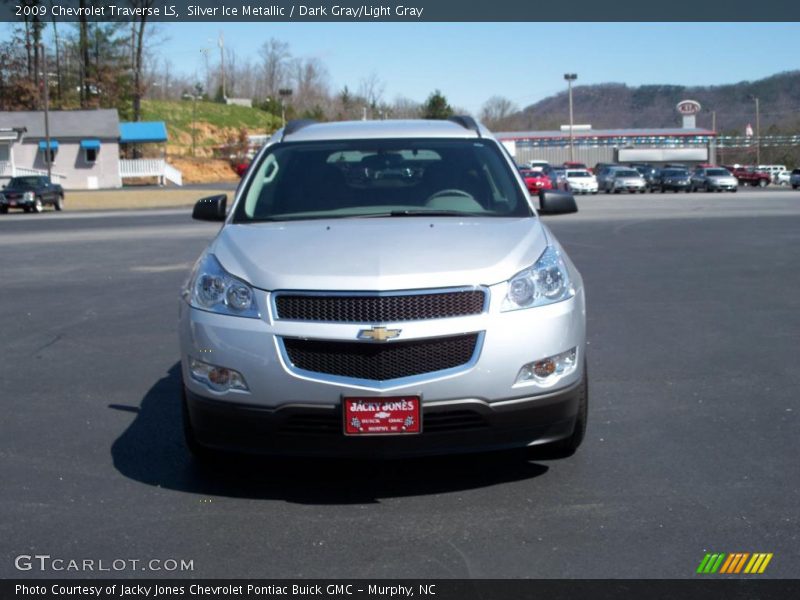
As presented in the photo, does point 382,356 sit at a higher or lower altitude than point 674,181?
lower

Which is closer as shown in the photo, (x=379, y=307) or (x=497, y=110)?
(x=379, y=307)

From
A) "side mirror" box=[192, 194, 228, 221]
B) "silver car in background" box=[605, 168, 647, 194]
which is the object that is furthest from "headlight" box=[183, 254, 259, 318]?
"silver car in background" box=[605, 168, 647, 194]

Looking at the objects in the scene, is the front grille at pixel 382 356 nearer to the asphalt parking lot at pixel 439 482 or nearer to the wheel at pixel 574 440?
the asphalt parking lot at pixel 439 482

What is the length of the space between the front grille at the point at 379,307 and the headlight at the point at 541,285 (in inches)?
6.8

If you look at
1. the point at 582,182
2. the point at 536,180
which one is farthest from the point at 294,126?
the point at 582,182

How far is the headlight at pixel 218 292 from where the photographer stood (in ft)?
16.1

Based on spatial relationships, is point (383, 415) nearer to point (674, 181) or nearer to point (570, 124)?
point (674, 181)

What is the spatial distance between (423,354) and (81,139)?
6557 centimetres

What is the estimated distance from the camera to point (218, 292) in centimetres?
506

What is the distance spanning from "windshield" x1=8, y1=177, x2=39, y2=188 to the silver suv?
39.9m

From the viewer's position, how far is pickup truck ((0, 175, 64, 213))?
137ft

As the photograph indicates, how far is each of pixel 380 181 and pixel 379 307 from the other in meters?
1.86

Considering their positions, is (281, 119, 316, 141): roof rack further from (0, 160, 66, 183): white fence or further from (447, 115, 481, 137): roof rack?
(0, 160, 66, 183): white fence

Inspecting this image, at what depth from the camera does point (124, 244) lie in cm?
2217
